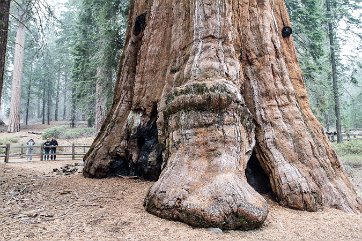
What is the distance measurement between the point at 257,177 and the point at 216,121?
1908 mm

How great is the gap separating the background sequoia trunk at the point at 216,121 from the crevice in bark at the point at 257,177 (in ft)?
0.06

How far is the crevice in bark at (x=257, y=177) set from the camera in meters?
5.84

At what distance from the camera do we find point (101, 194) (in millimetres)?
5637

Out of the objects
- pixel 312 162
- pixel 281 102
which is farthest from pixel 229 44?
pixel 312 162

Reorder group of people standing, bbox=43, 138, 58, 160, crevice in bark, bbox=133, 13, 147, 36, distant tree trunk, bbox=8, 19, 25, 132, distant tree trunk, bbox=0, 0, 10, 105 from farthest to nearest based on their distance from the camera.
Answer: distant tree trunk, bbox=8, 19, 25, 132 → group of people standing, bbox=43, 138, 58, 160 → crevice in bark, bbox=133, 13, 147, 36 → distant tree trunk, bbox=0, 0, 10, 105

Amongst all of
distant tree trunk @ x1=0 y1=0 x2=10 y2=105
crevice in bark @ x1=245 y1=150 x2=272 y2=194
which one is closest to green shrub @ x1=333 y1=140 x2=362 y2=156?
crevice in bark @ x1=245 y1=150 x2=272 y2=194

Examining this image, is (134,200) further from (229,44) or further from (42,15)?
(42,15)

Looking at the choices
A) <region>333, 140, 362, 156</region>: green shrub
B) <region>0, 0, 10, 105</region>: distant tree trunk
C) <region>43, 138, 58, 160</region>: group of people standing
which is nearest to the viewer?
<region>0, 0, 10, 105</region>: distant tree trunk

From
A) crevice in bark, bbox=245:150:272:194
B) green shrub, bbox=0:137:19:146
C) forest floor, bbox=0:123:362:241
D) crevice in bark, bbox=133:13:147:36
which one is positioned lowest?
forest floor, bbox=0:123:362:241

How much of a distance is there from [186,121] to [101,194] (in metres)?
2.18

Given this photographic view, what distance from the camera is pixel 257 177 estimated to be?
19.7 feet

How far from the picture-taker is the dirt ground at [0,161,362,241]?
3.53m

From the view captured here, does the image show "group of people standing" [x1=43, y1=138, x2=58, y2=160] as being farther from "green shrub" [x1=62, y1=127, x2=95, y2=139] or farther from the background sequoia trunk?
"green shrub" [x1=62, y1=127, x2=95, y2=139]

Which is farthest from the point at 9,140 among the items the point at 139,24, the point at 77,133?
the point at 139,24
